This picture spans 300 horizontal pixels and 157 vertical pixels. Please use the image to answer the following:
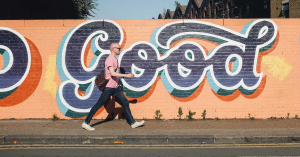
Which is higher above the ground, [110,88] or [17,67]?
[17,67]

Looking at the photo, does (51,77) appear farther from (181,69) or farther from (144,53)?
(181,69)

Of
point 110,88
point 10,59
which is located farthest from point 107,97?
point 10,59

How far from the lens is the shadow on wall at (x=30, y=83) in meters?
7.71

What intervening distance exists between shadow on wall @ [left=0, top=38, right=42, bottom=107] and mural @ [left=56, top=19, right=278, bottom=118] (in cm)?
56

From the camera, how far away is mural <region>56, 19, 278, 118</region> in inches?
303

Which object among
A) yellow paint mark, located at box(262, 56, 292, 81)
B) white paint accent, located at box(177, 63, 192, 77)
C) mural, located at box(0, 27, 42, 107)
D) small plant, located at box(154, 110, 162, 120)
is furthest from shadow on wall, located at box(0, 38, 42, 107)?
yellow paint mark, located at box(262, 56, 292, 81)

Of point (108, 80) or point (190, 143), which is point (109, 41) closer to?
point (108, 80)

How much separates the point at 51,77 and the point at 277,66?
596 centimetres

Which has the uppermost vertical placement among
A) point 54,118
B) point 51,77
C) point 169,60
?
point 169,60

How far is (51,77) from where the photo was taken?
7.71m

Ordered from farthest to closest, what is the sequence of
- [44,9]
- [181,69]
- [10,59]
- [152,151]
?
[44,9] → [181,69] → [10,59] → [152,151]

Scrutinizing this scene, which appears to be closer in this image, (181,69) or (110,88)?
(110,88)

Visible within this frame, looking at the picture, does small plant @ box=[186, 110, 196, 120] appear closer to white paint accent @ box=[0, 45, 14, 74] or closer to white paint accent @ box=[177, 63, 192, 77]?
white paint accent @ box=[177, 63, 192, 77]

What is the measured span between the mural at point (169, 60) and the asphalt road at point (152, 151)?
2.41 meters
